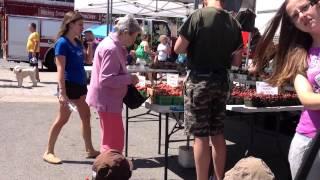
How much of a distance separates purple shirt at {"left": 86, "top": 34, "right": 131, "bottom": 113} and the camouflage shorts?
2.35 ft

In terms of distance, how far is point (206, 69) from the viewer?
4340 millimetres

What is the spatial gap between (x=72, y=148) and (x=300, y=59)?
467 centimetres

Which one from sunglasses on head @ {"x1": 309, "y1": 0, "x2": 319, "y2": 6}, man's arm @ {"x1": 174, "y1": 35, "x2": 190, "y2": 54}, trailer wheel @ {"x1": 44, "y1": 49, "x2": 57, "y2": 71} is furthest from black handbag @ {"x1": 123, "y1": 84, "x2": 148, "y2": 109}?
trailer wheel @ {"x1": 44, "y1": 49, "x2": 57, "y2": 71}

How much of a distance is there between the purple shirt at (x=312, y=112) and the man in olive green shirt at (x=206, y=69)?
1.65 meters

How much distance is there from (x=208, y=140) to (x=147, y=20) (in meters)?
15.2

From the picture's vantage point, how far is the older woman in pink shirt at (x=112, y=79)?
475 centimetres

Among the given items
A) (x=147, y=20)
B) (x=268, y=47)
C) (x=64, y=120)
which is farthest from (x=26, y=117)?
(x=147, y=20)

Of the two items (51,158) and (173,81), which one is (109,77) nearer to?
(173,81)

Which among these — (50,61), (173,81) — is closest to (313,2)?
(173,81)

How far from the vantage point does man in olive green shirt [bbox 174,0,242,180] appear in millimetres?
4293

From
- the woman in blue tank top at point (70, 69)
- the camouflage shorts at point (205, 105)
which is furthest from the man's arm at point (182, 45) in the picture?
the woman in blue tank top at point (70, 69)

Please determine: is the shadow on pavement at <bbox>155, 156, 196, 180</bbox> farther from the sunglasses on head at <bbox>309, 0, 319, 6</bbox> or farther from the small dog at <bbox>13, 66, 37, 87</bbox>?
the small dog at <bbox>13, 66, 37, 87</bbox>

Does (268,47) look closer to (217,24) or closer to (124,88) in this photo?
(217,24)

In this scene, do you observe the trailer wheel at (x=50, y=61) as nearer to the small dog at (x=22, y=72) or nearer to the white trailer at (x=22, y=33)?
the white trailer at (x=22, y=33)
